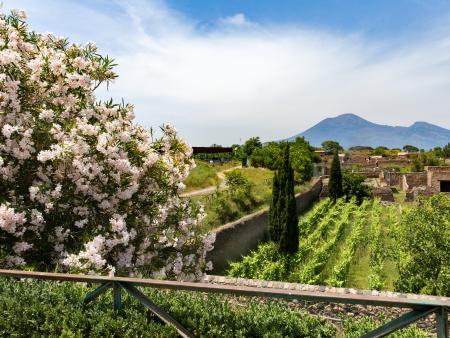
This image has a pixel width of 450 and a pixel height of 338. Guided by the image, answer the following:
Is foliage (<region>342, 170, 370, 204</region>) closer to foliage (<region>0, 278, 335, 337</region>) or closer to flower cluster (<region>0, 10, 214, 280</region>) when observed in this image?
flower cluster (<region>0, 10, 214, 280</region>)

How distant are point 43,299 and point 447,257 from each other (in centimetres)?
1175

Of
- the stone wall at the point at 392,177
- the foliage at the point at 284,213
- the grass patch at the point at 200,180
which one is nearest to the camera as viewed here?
the foliage at the point at 284,213

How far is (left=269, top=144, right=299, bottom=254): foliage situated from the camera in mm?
19547

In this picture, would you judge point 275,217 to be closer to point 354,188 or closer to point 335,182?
point 335,182

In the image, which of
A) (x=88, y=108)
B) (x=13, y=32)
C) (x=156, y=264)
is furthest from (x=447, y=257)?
(x=13, y=32)

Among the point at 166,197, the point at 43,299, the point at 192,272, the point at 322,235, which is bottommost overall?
the point at 322,235

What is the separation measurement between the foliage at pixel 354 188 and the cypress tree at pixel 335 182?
4.90 ft

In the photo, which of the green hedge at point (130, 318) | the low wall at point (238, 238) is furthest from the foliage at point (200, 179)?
the green hedge at point (130, 318)

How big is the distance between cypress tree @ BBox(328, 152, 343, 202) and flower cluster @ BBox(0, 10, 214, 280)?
29.6 m

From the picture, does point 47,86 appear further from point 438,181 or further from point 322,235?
point 438,181

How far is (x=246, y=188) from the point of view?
24859 mm

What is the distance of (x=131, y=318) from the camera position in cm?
377

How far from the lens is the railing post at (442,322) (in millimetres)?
2659

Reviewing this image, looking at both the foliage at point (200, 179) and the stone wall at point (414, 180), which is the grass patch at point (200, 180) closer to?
the foliage at point (200, 179)
